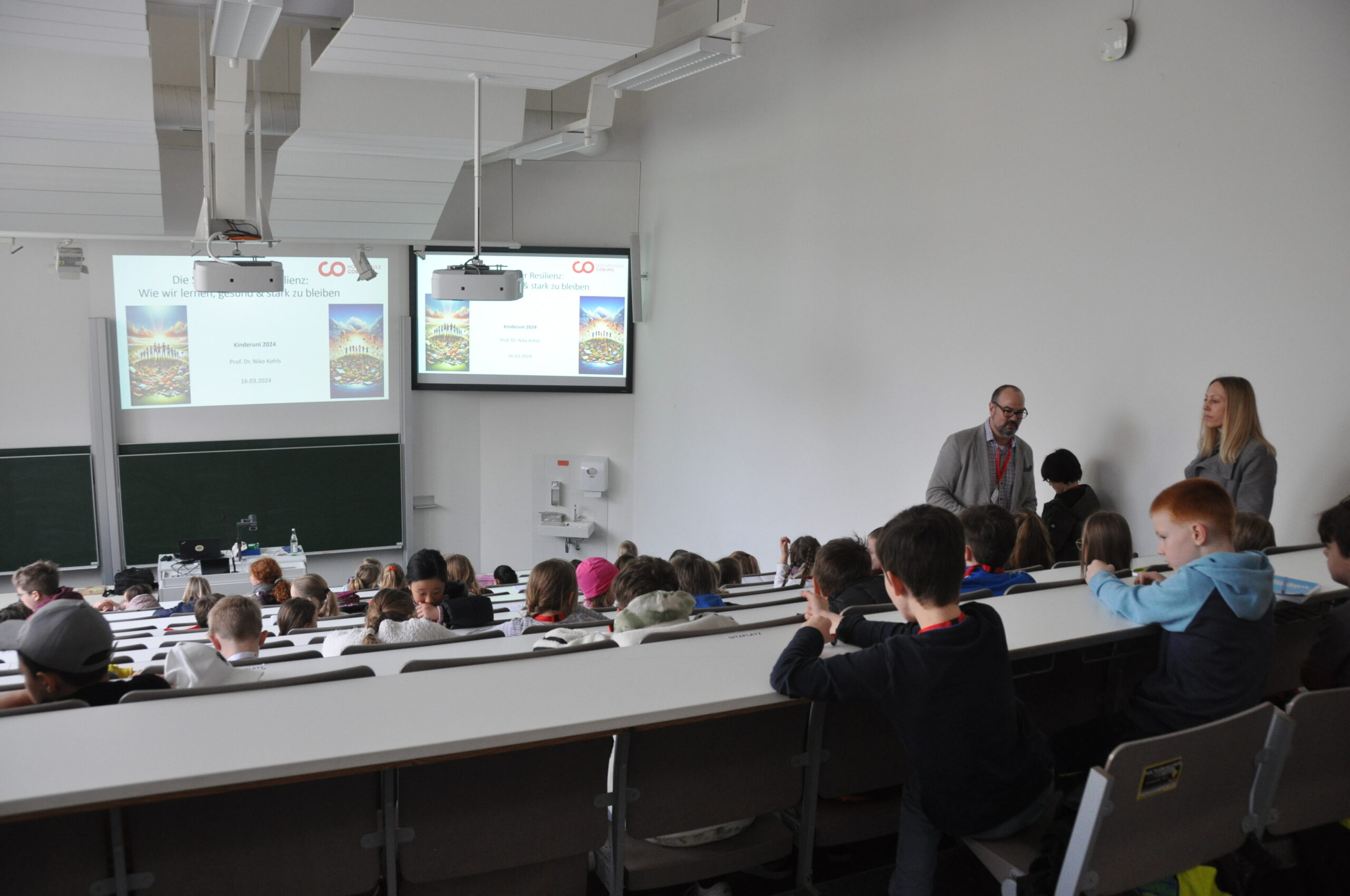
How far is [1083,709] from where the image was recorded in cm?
291

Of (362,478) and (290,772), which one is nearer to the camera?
(290,772)

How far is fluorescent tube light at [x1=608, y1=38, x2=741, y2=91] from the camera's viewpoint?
17.0ft

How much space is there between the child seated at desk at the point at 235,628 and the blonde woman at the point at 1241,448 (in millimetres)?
3774

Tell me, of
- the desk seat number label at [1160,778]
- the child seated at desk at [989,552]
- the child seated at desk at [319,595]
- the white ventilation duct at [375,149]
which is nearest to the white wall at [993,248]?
the child seated at desk at [989,552]

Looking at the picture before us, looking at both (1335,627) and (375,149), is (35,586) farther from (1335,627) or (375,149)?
(1335,627)

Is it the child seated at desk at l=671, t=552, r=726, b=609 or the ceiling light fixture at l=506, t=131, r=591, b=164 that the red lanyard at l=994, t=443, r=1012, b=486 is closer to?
the child seated at desk at l=671, t=552, r=726, b=609

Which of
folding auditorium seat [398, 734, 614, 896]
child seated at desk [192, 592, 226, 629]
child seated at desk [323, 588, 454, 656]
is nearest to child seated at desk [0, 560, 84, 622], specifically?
child seated at desk [192, 592, 226, 629]

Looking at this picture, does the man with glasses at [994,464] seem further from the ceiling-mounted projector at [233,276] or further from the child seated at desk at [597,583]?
the ceiling-mounted projector at [233,276]

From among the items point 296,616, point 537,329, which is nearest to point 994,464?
point 296,616

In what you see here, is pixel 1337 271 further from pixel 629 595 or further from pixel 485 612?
pixel 485 612

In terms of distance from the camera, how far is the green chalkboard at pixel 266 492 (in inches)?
368


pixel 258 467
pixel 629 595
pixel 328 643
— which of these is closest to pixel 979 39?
pixel 629 595

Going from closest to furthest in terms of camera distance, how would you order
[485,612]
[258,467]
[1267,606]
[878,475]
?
1. [1267,606]
2. [485,612]
3. [878,475]
4. [258,467]

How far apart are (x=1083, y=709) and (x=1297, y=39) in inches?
123
